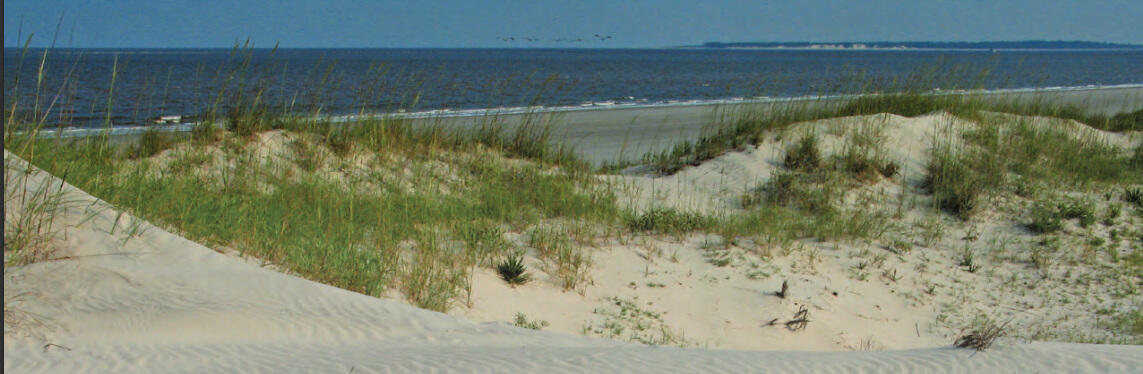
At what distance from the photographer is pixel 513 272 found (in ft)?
19.2

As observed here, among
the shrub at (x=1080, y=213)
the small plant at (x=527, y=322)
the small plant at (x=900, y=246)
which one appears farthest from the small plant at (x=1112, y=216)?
the small plant at (x=527, y=322)

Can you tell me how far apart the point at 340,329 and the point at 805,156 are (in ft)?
21.3

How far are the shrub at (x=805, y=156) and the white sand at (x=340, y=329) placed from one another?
3.63m

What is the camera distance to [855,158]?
363 inches

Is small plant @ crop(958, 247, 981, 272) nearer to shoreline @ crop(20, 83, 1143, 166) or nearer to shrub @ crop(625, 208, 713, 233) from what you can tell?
shrub @ crop(625, 208, 713, 233)

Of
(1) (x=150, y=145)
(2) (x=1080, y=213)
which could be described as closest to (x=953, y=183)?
(2) (x=1080, y=213)

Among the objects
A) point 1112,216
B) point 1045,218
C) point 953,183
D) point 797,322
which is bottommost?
point 797,322

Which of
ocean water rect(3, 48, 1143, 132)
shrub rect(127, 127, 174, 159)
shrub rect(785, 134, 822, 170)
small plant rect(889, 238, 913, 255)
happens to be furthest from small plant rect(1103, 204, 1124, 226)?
shrub rect(127, 127, 174, 159)

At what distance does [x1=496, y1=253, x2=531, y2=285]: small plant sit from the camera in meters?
5.81

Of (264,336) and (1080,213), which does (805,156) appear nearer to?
(1080,213)

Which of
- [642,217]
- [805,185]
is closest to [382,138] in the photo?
[642,217]

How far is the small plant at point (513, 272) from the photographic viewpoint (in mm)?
5812

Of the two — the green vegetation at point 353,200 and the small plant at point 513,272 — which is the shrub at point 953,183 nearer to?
the green vegetation at point 353,200

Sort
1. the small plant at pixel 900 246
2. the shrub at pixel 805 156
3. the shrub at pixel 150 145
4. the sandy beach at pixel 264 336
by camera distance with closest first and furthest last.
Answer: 1. the sandy beach at pixel 264 336
2. the small plant at pixel 900 246
3. the shrub at pixel 150 145
4. the shrub at pixel 805 156
